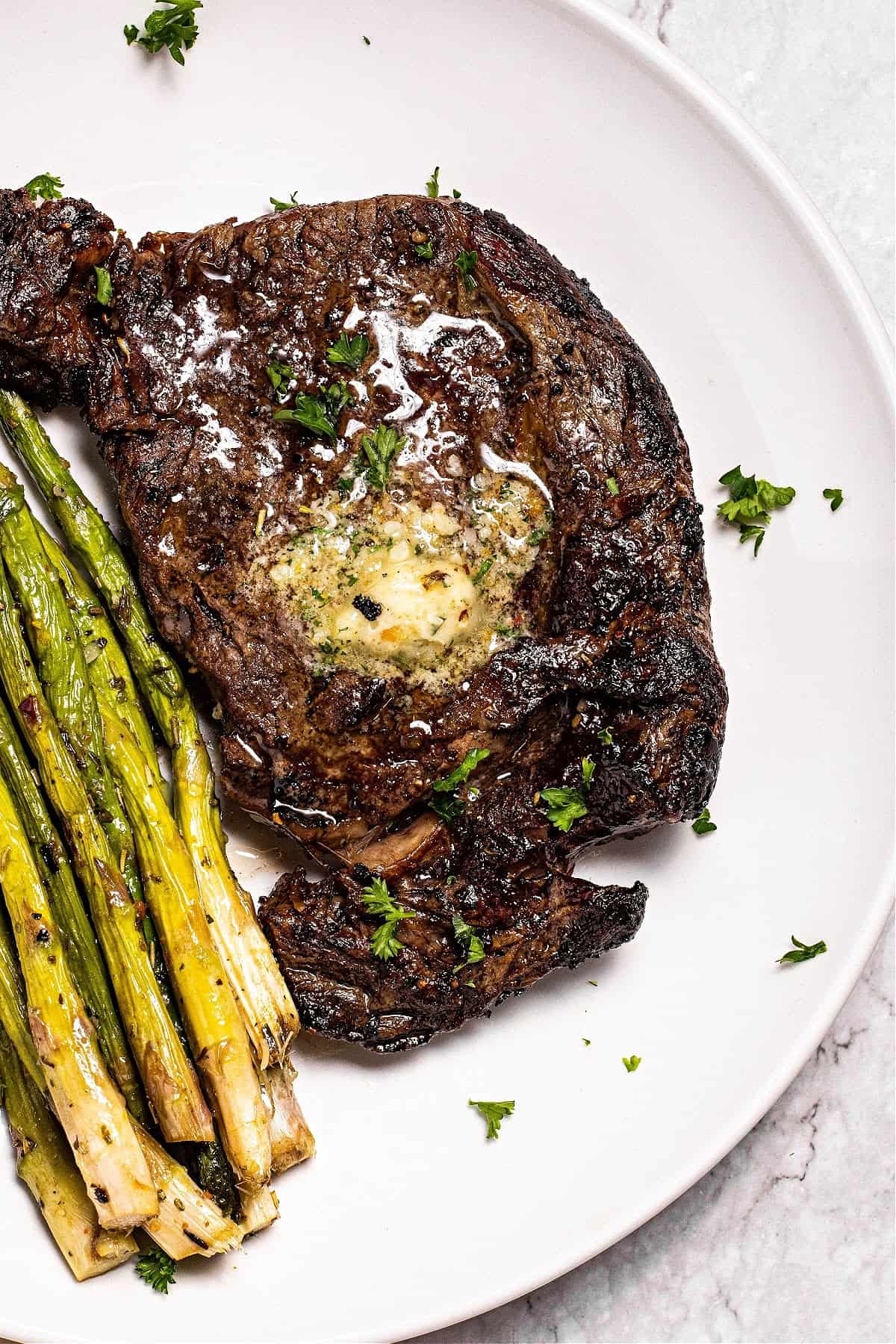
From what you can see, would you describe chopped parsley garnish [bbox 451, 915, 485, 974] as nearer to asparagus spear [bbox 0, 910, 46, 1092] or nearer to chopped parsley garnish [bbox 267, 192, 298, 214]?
asparagus spear [bbox 0, 910, 46, 1092]

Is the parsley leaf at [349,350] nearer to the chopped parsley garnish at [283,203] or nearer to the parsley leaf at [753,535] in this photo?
the chopped parsley garnish at [283,203]

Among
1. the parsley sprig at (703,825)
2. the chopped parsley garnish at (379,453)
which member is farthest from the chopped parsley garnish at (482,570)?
the parsley sprig at (703,825)

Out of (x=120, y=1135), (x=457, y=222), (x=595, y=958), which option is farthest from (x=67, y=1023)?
(x=457, y=222)

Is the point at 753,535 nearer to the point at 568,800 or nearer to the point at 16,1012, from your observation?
the point at 568,800

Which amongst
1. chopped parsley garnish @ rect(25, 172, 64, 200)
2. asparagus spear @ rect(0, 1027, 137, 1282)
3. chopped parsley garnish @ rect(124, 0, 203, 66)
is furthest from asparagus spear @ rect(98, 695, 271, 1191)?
chopped parsley garnish @ rect(124, 0, 203, 66)

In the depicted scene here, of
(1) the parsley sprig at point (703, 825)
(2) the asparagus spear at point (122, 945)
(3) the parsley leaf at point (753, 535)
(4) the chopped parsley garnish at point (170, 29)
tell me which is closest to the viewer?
(2) the asparagus spear at point (122, 945)

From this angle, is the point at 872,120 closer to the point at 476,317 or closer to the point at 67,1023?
the point at 476,317
